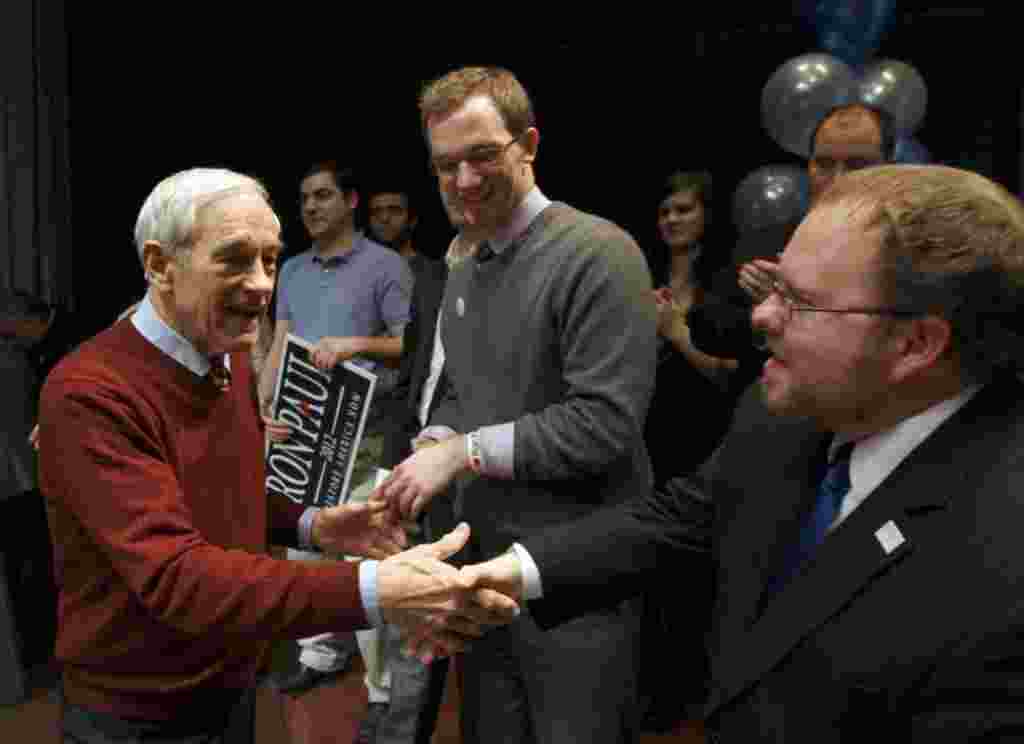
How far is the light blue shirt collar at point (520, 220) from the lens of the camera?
207 centimetres

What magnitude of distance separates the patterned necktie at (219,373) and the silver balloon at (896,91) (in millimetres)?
3410

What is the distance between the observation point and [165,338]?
1.63 meters

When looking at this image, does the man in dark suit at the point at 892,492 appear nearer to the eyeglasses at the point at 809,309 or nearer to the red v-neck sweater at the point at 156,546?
the eyeglasses at the point at 809,309

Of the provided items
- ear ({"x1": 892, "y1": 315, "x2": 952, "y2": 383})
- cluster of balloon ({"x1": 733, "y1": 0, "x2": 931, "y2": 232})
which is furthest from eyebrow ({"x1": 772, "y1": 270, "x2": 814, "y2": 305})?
cluster of balloon ({"x1": 733, "y1": 0, "x2": 931, "y2": 232})

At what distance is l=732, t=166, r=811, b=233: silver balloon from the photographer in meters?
4.28

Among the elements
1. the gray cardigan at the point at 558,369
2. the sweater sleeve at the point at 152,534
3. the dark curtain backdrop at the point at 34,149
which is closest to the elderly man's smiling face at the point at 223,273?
the sweater sleeve at the point at 152,534

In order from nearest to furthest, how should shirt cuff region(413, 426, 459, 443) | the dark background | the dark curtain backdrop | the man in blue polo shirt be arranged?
shirt cuff region(413, 426, 459, 443)
the man in blue polo shirt
the dark curtain backdrop
the dark background

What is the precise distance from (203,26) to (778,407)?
5.34 meters

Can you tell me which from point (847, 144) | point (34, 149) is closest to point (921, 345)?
point (847, 144)

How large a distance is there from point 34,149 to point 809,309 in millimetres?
4094

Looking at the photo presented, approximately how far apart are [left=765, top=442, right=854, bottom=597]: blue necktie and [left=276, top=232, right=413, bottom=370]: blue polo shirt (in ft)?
8.79

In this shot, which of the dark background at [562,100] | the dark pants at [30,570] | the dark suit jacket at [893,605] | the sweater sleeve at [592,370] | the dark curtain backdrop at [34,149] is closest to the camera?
the dark suit jacket at [893,605]

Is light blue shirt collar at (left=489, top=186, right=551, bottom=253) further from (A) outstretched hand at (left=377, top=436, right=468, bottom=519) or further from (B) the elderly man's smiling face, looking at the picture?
(B) the elderly man's smiling face

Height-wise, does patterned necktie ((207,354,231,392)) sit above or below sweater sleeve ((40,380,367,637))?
above
